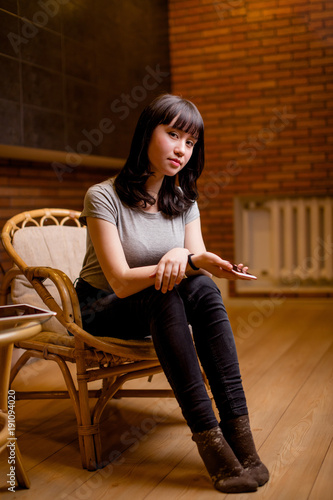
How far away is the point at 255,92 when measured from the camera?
415 cm

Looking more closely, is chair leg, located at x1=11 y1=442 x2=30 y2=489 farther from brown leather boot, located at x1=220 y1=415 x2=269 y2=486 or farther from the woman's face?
the woman's face

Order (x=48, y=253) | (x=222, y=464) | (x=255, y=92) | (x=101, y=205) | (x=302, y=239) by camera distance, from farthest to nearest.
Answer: (x=255, y=92), (x=302, y=239), (x=48, y=253), (x=101, y=205), (x=222, y=464)

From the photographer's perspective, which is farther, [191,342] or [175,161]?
[175,161]

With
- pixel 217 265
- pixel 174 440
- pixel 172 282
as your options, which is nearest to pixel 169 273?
pixel 172 282

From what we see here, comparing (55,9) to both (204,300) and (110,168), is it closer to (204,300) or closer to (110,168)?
(110,168)

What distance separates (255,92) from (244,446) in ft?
10.8

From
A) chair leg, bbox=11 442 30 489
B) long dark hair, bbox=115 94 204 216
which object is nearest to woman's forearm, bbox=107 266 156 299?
long dark hair, bbox=115 94 204 216

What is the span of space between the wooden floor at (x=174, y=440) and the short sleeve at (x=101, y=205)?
0.72 metres

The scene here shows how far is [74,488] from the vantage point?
4.73ft

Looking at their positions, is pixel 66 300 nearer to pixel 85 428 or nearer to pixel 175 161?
pixel 85 428

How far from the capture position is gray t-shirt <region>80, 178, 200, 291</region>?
1589mm

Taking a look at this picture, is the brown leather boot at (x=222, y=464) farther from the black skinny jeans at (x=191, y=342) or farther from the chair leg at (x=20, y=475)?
the chair leg at (x=20, y=475)

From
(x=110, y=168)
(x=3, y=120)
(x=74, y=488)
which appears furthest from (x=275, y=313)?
(x=74, y=488)

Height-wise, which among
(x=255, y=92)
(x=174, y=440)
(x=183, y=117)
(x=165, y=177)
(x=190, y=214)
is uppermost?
(x=255, y=92)
